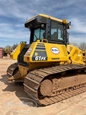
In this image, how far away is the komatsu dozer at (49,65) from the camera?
485 cm

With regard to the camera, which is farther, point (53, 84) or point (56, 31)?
point (56, 31)

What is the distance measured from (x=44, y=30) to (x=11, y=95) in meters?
2.71

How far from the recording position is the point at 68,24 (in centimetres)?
652

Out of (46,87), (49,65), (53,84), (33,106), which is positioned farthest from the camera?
(49,65)

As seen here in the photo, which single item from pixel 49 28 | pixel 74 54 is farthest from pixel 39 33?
pixel 74 54

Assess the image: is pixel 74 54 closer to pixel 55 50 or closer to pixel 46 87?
pixel 55 50

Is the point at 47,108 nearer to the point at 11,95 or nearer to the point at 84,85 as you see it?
the point at 11,95

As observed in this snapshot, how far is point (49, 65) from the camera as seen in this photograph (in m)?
5.67

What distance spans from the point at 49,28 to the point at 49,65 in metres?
1.39

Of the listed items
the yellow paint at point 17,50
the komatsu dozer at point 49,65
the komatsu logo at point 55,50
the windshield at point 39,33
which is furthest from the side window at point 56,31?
the yellow paint at point 17,50

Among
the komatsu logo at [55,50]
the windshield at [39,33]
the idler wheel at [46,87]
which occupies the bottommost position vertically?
the idler wheel at [46,87]

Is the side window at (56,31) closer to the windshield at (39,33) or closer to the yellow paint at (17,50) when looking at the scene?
the windshield at (39,33)

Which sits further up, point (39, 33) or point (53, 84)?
point (39, 33)

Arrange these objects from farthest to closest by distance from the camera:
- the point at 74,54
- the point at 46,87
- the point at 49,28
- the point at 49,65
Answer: the point at 74,54 → the point at 49,28 → the point at 49,65 → the point at 46,87
